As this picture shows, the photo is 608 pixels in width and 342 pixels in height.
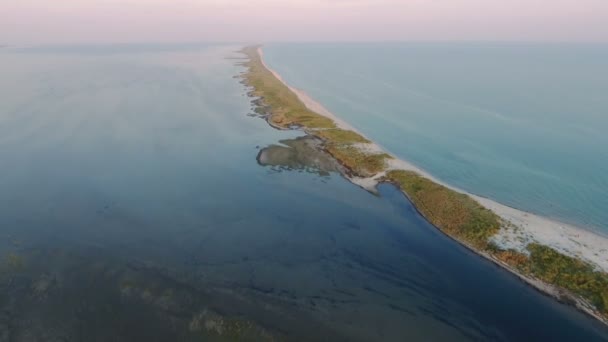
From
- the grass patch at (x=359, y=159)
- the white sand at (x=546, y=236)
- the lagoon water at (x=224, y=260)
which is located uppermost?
the white sand at (x=546, y=236)

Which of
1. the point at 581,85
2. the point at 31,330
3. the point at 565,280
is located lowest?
the point at 31,330

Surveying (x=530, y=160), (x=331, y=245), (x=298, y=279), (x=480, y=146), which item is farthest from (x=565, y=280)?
(x=480, y=146)

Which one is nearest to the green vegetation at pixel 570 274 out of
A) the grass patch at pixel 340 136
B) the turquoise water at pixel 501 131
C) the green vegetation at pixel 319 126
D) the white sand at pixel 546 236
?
the white sand at pixel 546 236

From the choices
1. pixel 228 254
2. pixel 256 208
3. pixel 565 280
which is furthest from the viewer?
pixel 256 208

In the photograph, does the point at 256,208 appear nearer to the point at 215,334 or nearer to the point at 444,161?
the point at 215,334

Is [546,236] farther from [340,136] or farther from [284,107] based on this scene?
[284,107]

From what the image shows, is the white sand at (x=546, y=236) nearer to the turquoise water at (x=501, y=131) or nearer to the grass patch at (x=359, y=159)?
the turquoise water at (x=501, y=131)

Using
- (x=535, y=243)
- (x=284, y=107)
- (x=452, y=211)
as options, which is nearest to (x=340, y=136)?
(x=284, y=107)
